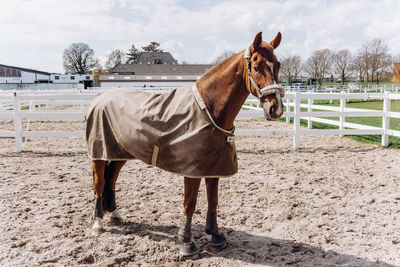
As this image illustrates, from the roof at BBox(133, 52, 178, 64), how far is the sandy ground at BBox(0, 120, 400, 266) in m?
67.6

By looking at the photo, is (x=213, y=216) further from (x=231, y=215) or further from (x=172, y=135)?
(x=172, y=135)

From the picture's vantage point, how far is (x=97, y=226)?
3422mm

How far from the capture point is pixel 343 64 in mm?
49656

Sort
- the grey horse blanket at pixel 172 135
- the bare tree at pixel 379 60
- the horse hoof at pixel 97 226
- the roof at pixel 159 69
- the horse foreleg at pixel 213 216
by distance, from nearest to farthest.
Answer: the grey horse blanket at pixel 172 135 → the horse foreleg at pixel 213 216 → the horse hoof at pixel 97 226 → the bare tree at pixel 379 60 → the roof at pixel 159 69

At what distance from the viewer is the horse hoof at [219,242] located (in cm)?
307

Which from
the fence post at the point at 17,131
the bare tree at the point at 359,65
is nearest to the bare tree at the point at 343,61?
the bare tree at the point at 359,65

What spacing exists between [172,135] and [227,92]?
61cm

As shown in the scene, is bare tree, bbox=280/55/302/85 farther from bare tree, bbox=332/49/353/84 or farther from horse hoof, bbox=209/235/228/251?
horse hoof, bbox=209/235/228/251

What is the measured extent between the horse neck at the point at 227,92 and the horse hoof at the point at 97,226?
1.77 m

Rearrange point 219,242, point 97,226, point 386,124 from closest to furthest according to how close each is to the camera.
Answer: point 219,242, point 97,226, point 386,124

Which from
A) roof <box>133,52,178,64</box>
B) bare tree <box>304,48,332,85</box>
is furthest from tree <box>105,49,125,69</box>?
bare tree <box>304,48,332,85</box>

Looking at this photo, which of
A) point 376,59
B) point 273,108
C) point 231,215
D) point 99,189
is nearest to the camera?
point 273,108

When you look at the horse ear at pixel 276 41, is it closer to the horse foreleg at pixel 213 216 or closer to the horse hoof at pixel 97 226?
the horse foreleg at pixel 213 216

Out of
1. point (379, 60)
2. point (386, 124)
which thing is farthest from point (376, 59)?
point (386, 124)
